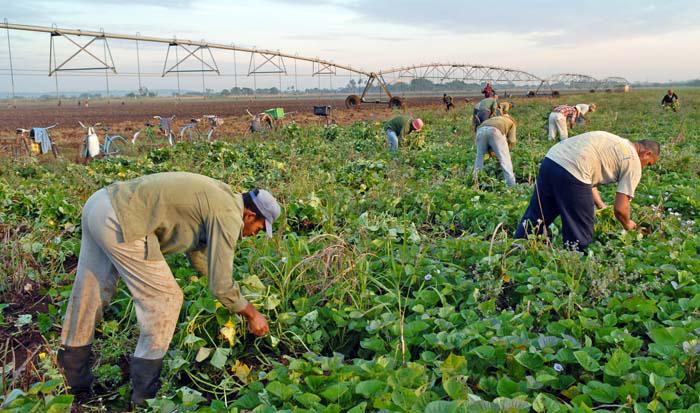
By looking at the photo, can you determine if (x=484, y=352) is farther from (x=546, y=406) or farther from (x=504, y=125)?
(x=504, y=125)

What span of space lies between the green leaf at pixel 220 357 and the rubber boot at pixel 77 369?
2.42ft

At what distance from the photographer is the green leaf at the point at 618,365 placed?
248 cm

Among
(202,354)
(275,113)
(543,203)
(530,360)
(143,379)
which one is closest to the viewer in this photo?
(530,360)

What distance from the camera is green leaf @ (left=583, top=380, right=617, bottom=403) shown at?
2350 millimetres

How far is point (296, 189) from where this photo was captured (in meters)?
6.49

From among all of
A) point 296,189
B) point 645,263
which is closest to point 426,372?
point 645,263

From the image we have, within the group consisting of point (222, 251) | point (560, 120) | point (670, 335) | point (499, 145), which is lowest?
point (670, 335)

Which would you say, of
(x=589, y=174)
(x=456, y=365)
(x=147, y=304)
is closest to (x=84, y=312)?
(x=147, y=304)

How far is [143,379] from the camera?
288 cm

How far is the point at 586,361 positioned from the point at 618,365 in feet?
0.45

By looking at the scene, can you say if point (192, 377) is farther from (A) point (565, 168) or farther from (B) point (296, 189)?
(B) point (296, 189)

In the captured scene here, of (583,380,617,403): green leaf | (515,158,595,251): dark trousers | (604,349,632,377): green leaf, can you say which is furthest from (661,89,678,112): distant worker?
(583,380,617,403): green leaf

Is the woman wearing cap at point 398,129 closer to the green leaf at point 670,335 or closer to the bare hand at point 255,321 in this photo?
the bare hand at point 255,321

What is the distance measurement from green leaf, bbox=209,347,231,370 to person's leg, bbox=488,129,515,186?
17.5 ft
